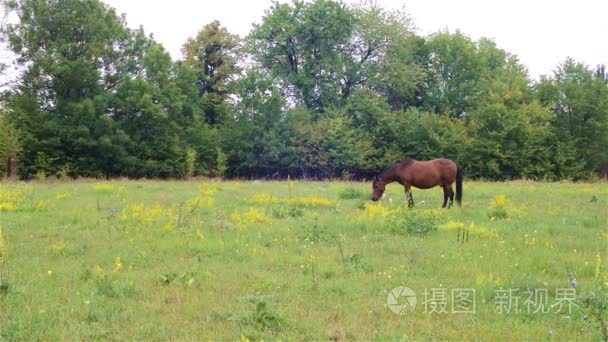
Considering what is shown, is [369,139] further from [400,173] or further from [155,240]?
[155,240]

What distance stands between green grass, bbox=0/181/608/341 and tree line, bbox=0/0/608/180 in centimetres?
2335

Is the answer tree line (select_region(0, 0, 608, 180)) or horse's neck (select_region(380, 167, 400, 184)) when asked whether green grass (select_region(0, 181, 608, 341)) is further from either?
tree line (select_region(0, 0, 608, 180))

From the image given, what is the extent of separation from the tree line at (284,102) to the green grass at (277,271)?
76.6ft

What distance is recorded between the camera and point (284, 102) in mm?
42219

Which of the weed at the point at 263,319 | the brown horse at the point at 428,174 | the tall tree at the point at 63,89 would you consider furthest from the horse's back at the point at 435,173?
the tall tree at the point at 63,89

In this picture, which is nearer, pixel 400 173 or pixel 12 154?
pixel 400 173

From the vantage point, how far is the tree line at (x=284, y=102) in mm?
33938

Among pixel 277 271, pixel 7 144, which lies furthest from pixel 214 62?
pixel 277 271

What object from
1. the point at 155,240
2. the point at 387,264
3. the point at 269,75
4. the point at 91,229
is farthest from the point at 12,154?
the point at 387,264

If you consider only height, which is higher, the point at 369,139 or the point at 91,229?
the point at 369,139

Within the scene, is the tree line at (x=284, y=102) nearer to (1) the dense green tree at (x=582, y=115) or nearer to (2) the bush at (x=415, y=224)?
(1) the dense green tree at (x=582, y=115)

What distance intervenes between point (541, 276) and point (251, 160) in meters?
33.8

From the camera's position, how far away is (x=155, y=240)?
8.97m

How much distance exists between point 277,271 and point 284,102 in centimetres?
3581
